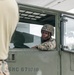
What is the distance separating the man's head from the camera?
4.33m

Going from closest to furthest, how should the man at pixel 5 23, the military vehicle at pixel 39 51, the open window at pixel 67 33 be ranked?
the man at pixel 5 23, the military vehicle at pixel 39 51, the open window at pixel 67 33

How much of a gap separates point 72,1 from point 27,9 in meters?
8.87

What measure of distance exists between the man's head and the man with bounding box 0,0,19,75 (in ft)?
5.44

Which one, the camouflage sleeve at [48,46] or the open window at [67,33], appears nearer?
the camouflage sleeve at [48,46]

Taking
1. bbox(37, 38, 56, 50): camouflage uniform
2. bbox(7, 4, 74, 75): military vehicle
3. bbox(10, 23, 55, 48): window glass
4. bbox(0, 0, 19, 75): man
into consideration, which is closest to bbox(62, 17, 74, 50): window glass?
bbox(7, 4, 74, 75): military vehicle

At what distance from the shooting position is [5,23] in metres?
2.57

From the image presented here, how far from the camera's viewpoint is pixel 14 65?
4133mm

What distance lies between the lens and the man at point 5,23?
100 inches

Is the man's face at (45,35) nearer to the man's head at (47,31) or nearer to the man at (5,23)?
the man's head at (47,31)

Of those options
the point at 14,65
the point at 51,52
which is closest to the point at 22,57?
the point at 14,65

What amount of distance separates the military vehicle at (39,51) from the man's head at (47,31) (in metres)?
0.07

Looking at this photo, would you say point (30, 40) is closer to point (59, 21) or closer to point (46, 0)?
point (59, 21)

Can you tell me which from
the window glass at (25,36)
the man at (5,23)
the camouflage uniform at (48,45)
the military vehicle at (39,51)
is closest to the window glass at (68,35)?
the military vehicle at (39,51)

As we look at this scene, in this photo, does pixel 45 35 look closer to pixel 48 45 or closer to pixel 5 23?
pixel 48 45
